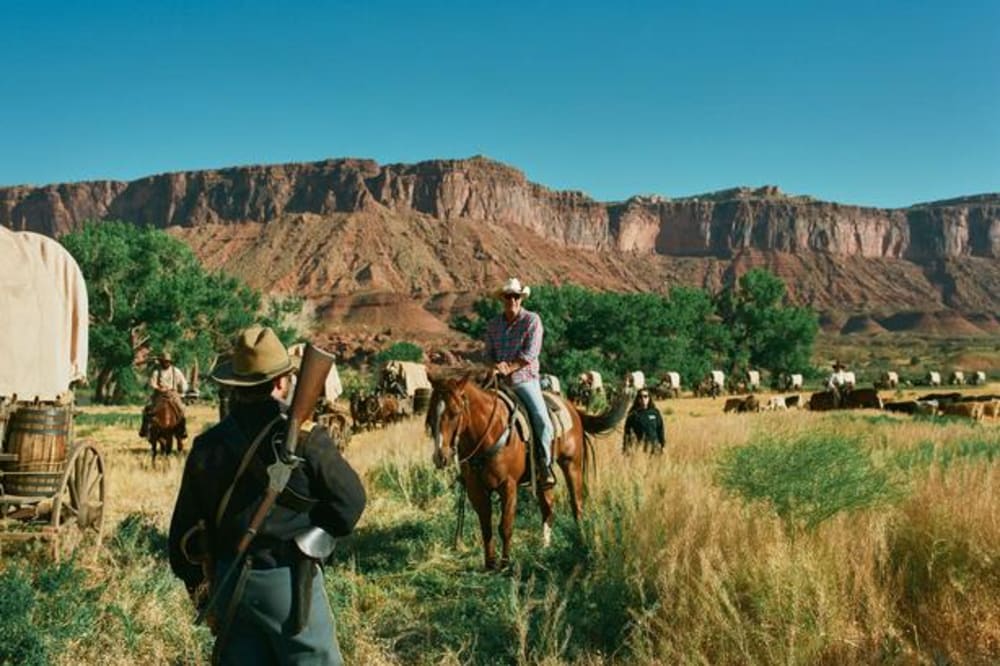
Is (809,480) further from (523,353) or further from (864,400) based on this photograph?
(864,400)

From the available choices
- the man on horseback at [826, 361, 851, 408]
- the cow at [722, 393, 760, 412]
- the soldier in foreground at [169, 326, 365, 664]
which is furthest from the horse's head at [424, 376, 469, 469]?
the man on horseback at [826, 361, 851, 408]

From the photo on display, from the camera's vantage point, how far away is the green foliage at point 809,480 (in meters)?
6.68

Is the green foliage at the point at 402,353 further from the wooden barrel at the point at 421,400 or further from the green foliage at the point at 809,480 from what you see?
A: the green foliage at the point at 809,480

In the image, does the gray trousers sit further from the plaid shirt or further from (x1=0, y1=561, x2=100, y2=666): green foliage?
the plaid shirt

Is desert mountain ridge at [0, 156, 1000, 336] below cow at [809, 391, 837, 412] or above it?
above

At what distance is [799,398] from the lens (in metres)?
37.9

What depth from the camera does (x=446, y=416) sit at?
7.06m

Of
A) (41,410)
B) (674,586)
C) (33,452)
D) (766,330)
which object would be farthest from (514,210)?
(674,586)

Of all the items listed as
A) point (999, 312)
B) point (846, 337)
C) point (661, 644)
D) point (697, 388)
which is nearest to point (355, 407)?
point (661, 644)

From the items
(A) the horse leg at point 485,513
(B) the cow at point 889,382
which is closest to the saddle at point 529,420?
(A) the horse leg at point 485,513

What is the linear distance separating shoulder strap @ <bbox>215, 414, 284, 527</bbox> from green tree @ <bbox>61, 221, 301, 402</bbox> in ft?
136

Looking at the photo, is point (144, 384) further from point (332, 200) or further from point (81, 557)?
point (332, 200)

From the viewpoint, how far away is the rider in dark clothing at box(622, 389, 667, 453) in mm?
12023

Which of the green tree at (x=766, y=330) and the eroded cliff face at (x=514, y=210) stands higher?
the eroded cliff face at (x=514, y=210)
